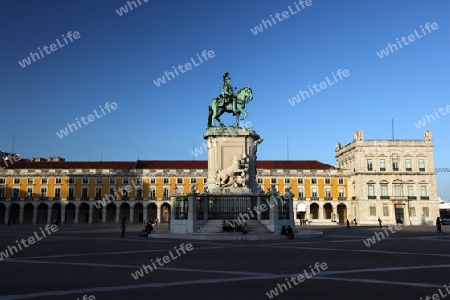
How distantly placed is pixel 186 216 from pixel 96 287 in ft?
48.2

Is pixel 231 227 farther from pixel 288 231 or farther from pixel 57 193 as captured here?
pixel 57 193

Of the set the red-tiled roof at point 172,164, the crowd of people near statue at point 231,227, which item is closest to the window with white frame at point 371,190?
the red-tiled roof at point 172,164

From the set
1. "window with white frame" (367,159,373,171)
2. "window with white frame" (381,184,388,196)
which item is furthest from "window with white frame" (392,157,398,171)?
"window with white frame" (367,159,373,171)

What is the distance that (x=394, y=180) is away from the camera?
2468 inches

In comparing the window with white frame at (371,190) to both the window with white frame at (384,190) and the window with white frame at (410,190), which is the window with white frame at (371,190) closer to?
the window with white frame at (384,190)

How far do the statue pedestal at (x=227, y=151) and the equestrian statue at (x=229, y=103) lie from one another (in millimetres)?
1308

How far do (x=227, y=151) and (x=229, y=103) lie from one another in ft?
11.5

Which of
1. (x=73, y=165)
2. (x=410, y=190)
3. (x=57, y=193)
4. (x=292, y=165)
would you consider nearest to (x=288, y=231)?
(x=410, y=190)

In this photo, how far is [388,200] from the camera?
203ft

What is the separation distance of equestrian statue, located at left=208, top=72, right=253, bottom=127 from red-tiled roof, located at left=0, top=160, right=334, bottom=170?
46.5 m

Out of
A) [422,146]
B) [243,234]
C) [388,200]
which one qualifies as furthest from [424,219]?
[243,234]

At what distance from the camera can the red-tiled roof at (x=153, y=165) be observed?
72625 mm

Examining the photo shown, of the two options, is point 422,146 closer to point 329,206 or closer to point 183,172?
point 329,206

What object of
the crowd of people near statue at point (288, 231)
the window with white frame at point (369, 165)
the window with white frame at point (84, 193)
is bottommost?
the crowd of people near statue at point (288, 231)
